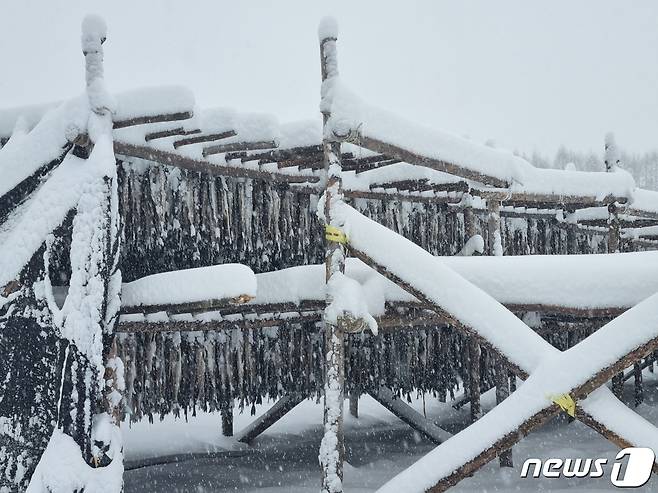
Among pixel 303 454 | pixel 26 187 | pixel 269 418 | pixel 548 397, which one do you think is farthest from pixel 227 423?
pixel 548 397

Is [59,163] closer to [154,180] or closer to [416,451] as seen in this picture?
[154,180]

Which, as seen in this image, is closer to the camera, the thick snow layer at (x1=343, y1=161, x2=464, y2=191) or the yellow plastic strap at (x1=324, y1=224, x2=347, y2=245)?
the yellow plastic strap at (x1=324, y1=224, x2=347, y2=245)

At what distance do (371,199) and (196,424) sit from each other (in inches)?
239

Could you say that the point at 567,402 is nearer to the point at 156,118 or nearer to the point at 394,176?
the point at 156,118

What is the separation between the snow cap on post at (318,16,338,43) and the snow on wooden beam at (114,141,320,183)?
1774 mm

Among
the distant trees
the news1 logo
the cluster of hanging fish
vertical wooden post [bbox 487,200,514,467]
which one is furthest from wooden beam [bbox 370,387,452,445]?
the distant trees

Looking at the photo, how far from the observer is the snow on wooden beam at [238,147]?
5439 mm

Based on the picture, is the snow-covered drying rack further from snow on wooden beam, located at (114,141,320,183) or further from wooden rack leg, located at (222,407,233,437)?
wooden rack leg, located at (222,407,233,437)

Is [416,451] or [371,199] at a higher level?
[371,199]

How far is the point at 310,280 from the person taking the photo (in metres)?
5.42

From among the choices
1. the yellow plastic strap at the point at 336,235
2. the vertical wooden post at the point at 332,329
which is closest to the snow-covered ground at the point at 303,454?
the vertical wooden post at the point at 332,329

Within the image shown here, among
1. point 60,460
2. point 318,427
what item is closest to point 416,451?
point 318,427

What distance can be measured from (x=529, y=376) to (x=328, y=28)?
2716mm

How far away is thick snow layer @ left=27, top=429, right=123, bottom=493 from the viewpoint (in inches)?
167
